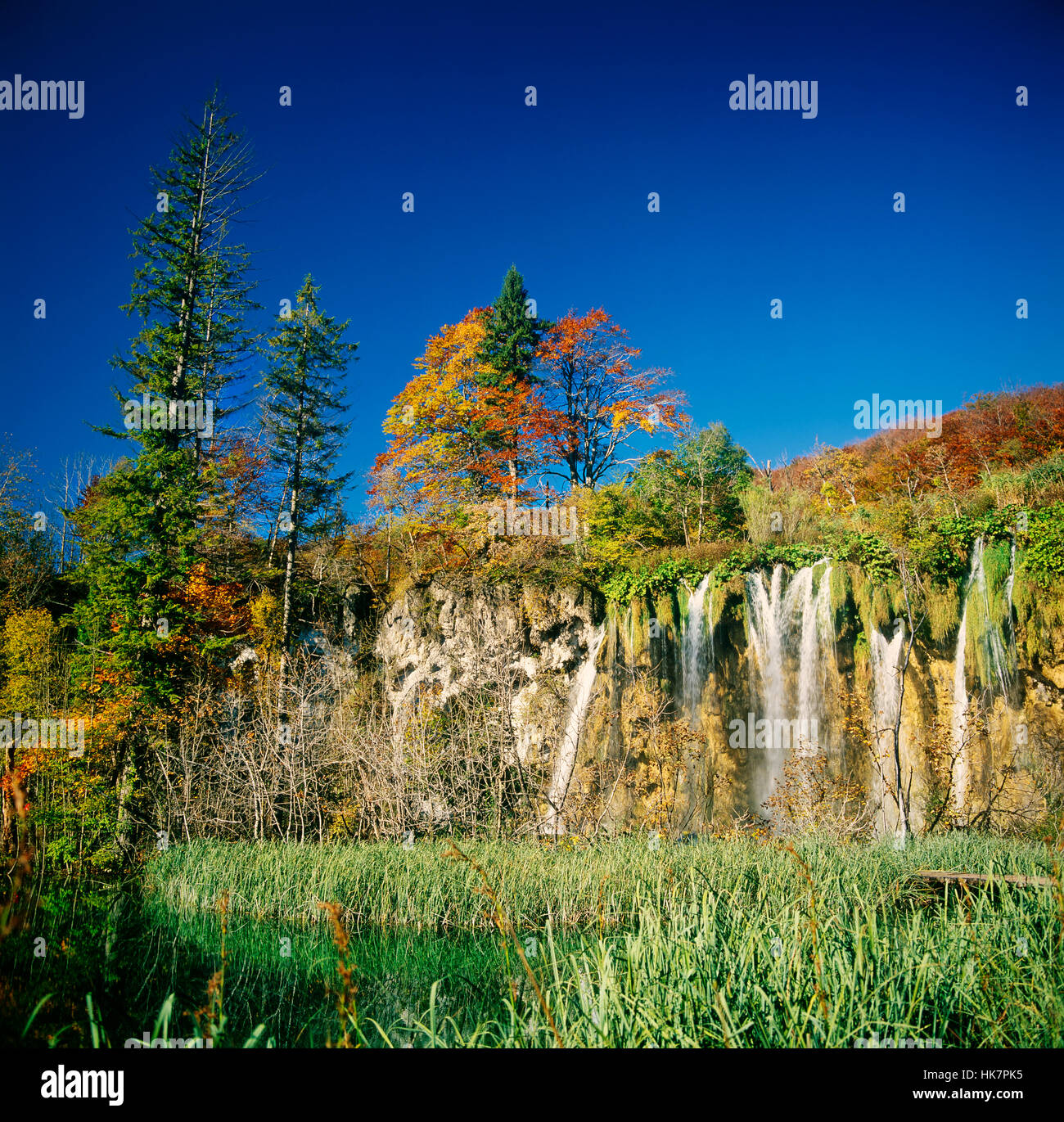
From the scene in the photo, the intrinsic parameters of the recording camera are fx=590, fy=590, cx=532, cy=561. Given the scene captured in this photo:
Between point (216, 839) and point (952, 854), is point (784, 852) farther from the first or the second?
point (216, 839)

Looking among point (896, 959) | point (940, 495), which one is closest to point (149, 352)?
point (896, 959)

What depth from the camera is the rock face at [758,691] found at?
11031mm

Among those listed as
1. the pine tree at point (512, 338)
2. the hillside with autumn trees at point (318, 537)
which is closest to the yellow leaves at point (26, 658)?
the hillside with autumn trees at point (318, 537)

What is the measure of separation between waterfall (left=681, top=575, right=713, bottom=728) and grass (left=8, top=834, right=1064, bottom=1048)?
22.8 feet

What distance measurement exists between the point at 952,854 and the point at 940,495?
424 inches

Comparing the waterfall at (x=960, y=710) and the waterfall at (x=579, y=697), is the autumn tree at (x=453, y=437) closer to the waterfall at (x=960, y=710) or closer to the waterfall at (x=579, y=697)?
the waterfall at (x=579, y=697)

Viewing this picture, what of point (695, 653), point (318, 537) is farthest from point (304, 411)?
point (695, 653)

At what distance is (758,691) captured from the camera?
47.2 feet

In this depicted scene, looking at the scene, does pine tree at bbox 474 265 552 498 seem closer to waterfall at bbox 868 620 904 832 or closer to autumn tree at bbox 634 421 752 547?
autumn tree at bbox 634 421 752 547

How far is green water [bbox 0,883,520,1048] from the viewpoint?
3471mm

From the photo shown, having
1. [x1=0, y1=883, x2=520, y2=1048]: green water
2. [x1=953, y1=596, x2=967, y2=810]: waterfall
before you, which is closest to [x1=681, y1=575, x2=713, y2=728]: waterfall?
[x1=953, y1=596, x2=967, y2=810]: waterfall

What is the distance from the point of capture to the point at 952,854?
628cm

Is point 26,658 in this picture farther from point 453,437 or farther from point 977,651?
point 977,651

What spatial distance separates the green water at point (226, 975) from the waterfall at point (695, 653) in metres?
10.0
